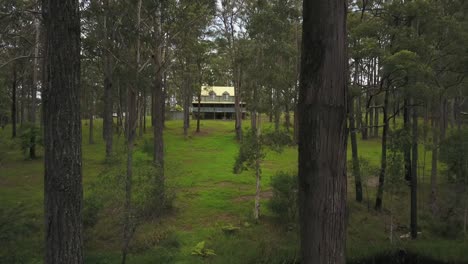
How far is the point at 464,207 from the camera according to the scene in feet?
44.0

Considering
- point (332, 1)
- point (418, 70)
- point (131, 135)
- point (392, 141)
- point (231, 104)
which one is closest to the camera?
point (332, 1)

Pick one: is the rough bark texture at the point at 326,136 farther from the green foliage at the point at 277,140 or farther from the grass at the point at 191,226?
the green foliage at the point at 277,140

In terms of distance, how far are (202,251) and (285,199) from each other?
3413 millimetres

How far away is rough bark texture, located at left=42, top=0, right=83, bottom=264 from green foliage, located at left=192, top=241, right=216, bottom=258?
549 cm

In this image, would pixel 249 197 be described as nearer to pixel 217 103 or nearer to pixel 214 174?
pixel 214 174

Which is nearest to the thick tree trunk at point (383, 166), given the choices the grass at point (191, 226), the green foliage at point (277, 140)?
the grass at point (191, 226)

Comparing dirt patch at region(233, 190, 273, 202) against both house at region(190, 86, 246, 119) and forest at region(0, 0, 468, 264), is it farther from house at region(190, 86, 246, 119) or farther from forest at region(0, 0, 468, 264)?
house at region(190, 86, 246, 119)

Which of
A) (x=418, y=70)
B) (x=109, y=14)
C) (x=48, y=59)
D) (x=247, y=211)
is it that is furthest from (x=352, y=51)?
(x=48, y=59)

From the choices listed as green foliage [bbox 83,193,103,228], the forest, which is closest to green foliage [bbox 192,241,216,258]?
the forest

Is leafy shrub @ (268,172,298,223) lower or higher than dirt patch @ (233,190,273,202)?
higher

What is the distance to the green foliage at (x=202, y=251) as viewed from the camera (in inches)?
383

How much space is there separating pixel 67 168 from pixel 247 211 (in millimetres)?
9660

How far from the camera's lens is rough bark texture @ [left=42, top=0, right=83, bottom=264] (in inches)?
168

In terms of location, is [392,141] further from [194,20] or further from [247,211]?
[194,20]
